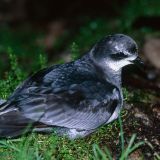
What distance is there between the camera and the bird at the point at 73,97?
5.74 meters

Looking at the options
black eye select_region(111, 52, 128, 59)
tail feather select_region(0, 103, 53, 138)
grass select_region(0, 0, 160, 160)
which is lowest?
grass select_region(0, 0, 160, 160)

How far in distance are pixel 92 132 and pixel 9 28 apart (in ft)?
25.5

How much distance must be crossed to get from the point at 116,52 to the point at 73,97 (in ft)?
2.52

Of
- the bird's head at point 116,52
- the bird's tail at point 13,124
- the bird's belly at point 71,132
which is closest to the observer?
the bird's tail at point 13,124

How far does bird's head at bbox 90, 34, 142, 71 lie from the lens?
20.7 ft

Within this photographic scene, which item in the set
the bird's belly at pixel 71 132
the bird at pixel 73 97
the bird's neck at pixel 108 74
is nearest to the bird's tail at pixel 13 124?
the bird at pixel 73 97

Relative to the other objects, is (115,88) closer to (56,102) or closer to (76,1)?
(56,102)

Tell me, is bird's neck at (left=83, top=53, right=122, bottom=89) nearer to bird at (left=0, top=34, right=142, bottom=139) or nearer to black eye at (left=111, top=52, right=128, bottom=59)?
bird at (left=0, top=34, right=142, bottom=139)

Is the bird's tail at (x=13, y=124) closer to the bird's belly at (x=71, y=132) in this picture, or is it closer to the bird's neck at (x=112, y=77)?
the bird's belly at (x=71, y=132)

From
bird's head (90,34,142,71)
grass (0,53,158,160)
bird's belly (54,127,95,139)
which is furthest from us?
bird's head (90,34,142,71)

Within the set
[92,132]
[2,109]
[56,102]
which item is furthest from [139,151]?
[2,109]

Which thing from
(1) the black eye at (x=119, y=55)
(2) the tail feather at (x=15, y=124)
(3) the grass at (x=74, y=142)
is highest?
(1) the black eye at (x=119, y=55)

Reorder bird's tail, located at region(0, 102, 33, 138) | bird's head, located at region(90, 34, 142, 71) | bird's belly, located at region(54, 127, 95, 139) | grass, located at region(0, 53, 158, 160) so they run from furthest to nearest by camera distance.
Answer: bird's head, located at region(90, 34, 142, 71), bird's belly, located at region(54, 127, 95, 139), bird's tail, located at region(0, 102, 33, 138), grass, located at region(0, 53, 158, 160)

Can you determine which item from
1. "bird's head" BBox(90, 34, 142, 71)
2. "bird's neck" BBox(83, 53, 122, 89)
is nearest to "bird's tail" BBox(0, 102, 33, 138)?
"bird's neck" BBox(83, 53, 122, 89)
